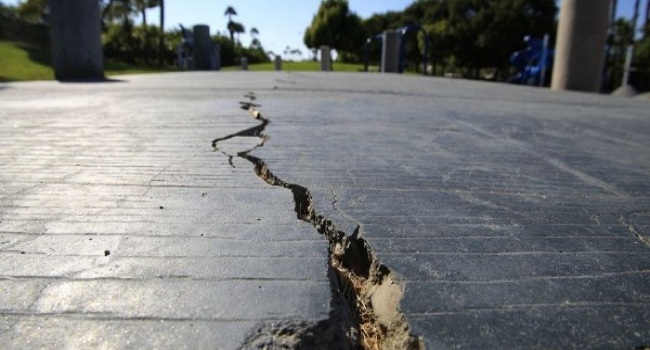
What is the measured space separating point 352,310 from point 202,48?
64.4 feet

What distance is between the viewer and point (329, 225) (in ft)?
5.34

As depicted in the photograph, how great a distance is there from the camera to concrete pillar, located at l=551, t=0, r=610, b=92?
9.35m

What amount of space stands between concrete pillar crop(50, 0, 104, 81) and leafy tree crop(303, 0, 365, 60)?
3399 cm

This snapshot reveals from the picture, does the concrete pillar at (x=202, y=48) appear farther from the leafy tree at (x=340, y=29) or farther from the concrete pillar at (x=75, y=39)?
the leafy tree at (x=340, y=29)

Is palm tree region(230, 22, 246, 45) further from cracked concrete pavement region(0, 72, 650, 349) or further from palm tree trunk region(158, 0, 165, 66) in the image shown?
cracked concrete pavement region(0, 72, 650, 349)

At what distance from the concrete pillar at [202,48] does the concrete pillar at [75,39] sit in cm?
848

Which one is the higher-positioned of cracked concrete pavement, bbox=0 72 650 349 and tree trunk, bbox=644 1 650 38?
tree trunk, bbox=644 1 650 38

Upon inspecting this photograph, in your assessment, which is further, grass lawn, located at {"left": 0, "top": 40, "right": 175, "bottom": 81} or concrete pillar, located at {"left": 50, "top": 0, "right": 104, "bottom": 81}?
grass lawn, located at {"left": 0, "top": 40, "right": 175, "bottom": 81}

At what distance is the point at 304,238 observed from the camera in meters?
1.49

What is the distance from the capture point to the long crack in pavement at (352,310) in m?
0.98

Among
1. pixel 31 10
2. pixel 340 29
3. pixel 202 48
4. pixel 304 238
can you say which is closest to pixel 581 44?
pixel 304 238

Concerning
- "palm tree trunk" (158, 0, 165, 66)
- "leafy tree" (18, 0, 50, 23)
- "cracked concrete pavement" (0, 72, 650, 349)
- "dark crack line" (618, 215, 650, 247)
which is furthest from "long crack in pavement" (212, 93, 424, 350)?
"leafy tree" (18, 0, 50, 23)

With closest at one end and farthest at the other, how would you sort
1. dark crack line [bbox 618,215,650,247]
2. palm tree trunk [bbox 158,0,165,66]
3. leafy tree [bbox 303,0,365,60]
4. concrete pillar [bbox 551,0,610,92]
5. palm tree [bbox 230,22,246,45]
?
dark crack line [bbox 618,215,650,247] → concrete pillar [bbox 551,0,610,92] → palm tree trunk [bbox 158,0,165,66] → leafy tree [bbox 303,0,365,60] → palm tree [bbox 230,22,246,45]

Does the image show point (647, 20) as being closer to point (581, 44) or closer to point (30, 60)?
point (581, 44)
